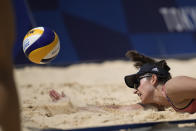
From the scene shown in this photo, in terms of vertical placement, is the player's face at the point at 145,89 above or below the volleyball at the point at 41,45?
below

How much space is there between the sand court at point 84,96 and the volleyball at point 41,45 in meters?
0.46

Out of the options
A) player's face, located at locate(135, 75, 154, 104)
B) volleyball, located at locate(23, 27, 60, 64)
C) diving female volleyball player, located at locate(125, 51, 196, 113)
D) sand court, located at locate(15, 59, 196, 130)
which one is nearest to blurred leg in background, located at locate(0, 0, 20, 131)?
sand court, located at locate(15, 59, 196, 130)

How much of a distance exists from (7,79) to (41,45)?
1907mm

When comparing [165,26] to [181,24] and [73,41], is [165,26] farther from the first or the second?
[73,41]

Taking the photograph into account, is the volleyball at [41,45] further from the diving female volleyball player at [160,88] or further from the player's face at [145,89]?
the player's face at [145,89]

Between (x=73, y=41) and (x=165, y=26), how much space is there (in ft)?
5.47

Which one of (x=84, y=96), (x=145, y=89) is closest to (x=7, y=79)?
(x=145, y=89)

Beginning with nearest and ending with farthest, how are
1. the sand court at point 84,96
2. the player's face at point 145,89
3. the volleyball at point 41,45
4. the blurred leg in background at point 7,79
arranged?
the blurred leg in background at point 7,79 → the sand court at point 84,96 → the player's face at point 145,89 → the volleyball at point 41,45

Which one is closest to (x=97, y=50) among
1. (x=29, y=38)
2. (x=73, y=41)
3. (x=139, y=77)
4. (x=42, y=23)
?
(x=73, y=41)

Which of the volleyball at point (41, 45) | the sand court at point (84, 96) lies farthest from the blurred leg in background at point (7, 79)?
the volleyball at point (41, 45)

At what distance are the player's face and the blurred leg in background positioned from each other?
1.53 meters

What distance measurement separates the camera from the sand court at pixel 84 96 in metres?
2.94

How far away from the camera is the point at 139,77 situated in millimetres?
3168

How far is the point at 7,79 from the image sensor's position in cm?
173
